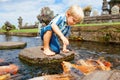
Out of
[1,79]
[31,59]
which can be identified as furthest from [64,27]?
[31,59]

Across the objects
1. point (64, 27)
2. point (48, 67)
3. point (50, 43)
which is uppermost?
point (64, 27)

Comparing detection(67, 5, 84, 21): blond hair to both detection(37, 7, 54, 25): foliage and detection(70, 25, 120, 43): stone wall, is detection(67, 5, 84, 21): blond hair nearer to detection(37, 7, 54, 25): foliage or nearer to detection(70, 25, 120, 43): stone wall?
detection(37, 7, 54, 25): foliage

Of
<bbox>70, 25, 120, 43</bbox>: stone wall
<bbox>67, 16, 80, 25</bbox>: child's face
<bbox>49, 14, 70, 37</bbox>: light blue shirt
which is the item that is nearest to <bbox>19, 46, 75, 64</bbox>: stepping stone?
<bbox>49, 14, 70, 37</bbox>: light blue shirt

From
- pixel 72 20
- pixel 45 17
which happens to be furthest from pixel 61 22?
pixel 45 17

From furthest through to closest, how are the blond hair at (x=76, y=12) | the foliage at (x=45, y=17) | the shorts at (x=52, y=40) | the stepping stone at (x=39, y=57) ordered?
the foliage at (x=45, y=17), the stepping stone at (x=39, y=57), the shorts at (x=52, y=40), the blond hair at (x=76, y=12)

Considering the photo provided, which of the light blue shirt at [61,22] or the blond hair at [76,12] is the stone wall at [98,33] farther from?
the blond hair at [76,12]

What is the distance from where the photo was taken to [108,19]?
2170 cm

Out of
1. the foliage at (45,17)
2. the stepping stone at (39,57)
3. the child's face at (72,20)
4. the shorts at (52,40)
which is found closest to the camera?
the child's face at (72,20)

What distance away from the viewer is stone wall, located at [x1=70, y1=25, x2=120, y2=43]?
1423 cm

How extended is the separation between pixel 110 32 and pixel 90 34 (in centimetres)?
182

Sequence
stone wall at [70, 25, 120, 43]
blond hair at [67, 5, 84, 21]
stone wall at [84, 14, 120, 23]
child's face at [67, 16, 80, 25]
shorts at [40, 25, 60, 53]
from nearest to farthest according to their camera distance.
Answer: blond hair at [67, 5, 84, 21]
child's face at [67, 16, 80, 25]
shorts at [40, 25, 60, 53]
stone wall at [70, 25, 120, 43]
stone wall at [84, 14, 120, 23]

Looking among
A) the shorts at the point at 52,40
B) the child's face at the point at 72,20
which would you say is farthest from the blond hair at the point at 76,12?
the shorts at the point at 52,40

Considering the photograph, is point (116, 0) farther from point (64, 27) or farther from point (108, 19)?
point (64, 27)

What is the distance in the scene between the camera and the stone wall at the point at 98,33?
46.7ft
